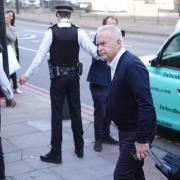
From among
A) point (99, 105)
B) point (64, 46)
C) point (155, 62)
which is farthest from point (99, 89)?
point (155, 62)

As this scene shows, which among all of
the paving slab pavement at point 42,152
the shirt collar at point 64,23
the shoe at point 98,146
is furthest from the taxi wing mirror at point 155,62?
the shirt collar at point 64,23

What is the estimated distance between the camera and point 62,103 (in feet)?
20.6

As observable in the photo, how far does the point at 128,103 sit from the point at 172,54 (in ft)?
10.2

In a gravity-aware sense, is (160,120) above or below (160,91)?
below

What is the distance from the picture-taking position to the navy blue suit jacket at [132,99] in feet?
13.3

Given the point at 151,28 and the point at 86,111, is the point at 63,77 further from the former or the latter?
the point at 151,28

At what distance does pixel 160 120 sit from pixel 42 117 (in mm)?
2286

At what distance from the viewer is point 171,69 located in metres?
7.05

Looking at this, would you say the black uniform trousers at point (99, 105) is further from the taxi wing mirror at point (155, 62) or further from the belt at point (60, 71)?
the taxi wing mirror at point (155, 62)

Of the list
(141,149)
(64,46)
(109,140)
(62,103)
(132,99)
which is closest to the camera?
(141,149)

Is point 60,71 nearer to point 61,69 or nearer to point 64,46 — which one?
point 61,69

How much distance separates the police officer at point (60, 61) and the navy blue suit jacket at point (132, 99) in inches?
77.2

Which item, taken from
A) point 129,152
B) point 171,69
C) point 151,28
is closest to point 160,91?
Result: point 171,69

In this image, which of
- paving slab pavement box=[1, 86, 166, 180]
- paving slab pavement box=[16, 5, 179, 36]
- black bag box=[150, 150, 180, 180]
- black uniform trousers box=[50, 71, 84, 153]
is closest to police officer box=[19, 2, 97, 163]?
black uniform trousers box=[50, 71, 84, 153]
